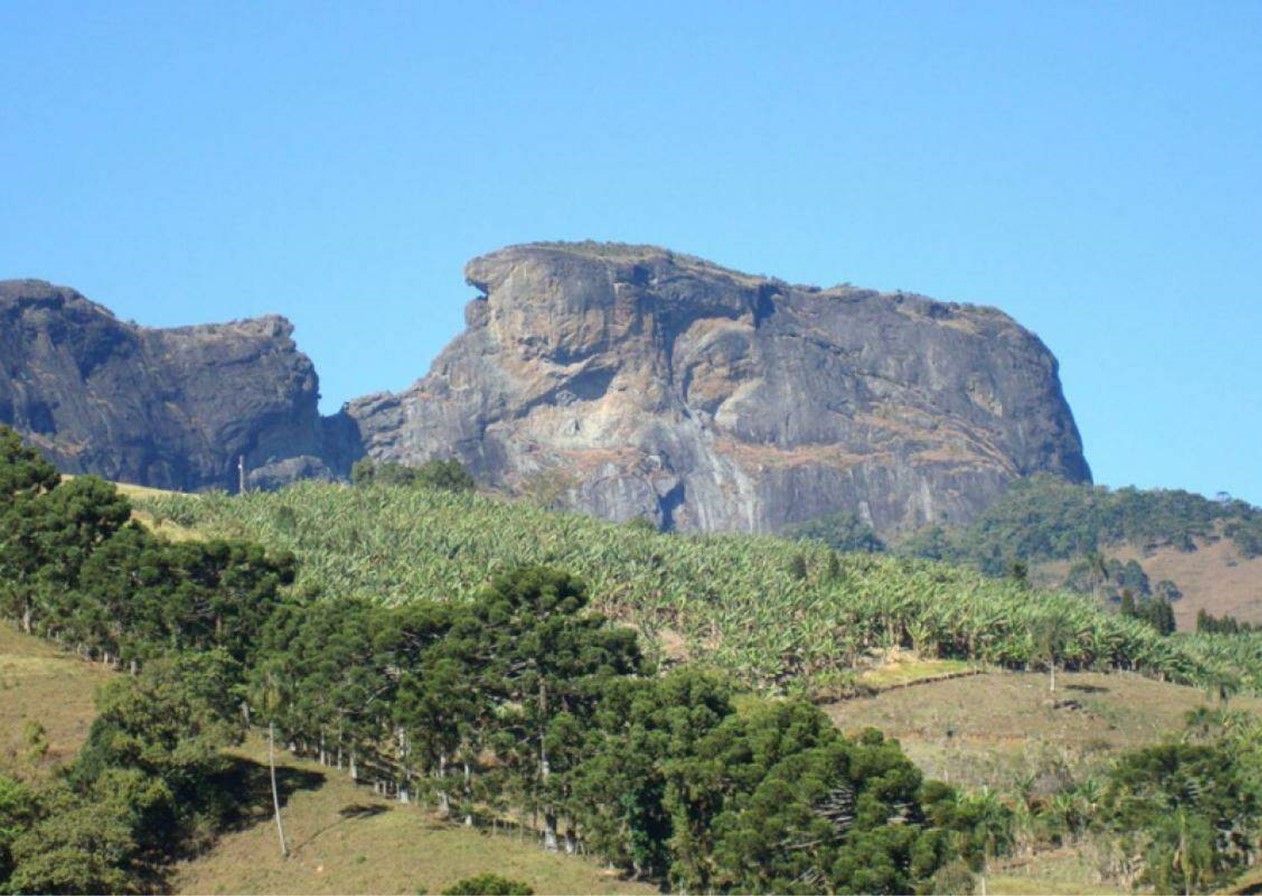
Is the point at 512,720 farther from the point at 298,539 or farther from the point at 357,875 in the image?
the point at 298,539

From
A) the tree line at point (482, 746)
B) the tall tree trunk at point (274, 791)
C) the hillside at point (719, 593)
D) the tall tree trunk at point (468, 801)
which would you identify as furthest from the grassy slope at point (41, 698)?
the hillside at point (719, 593)

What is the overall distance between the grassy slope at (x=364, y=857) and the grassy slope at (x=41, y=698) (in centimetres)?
933

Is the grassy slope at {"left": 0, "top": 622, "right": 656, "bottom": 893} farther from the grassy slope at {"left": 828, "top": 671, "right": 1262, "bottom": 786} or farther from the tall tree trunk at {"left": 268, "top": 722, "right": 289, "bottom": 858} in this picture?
the grassy slope at {"left": 828, "top": 671, "right": 1262, "bottom": 786}

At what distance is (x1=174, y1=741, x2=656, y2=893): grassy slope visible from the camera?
311 ft

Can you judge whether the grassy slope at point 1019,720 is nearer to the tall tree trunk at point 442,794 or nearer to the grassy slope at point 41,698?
the tall tree trunk at point 442,794

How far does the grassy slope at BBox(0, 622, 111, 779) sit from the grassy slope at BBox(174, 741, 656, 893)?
30.6ft

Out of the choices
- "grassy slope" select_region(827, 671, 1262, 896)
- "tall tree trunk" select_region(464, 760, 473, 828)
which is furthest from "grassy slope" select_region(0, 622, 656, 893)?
"grassy slope" select_region(827, 671, 1262, 896)

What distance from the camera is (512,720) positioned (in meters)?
110

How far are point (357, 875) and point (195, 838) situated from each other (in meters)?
9.14

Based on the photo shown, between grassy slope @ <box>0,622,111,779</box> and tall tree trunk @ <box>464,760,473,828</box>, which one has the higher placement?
grassy slope @ <box>0,622,111,779</box>

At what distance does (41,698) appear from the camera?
366 ft

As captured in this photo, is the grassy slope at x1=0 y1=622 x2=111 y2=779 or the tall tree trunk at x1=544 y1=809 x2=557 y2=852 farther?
the grassy slope at x1=0 y1=622 x2=111 y2=779

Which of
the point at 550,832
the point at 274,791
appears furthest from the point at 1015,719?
the point at 274,791

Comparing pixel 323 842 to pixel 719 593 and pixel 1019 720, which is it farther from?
pixel 719 593
